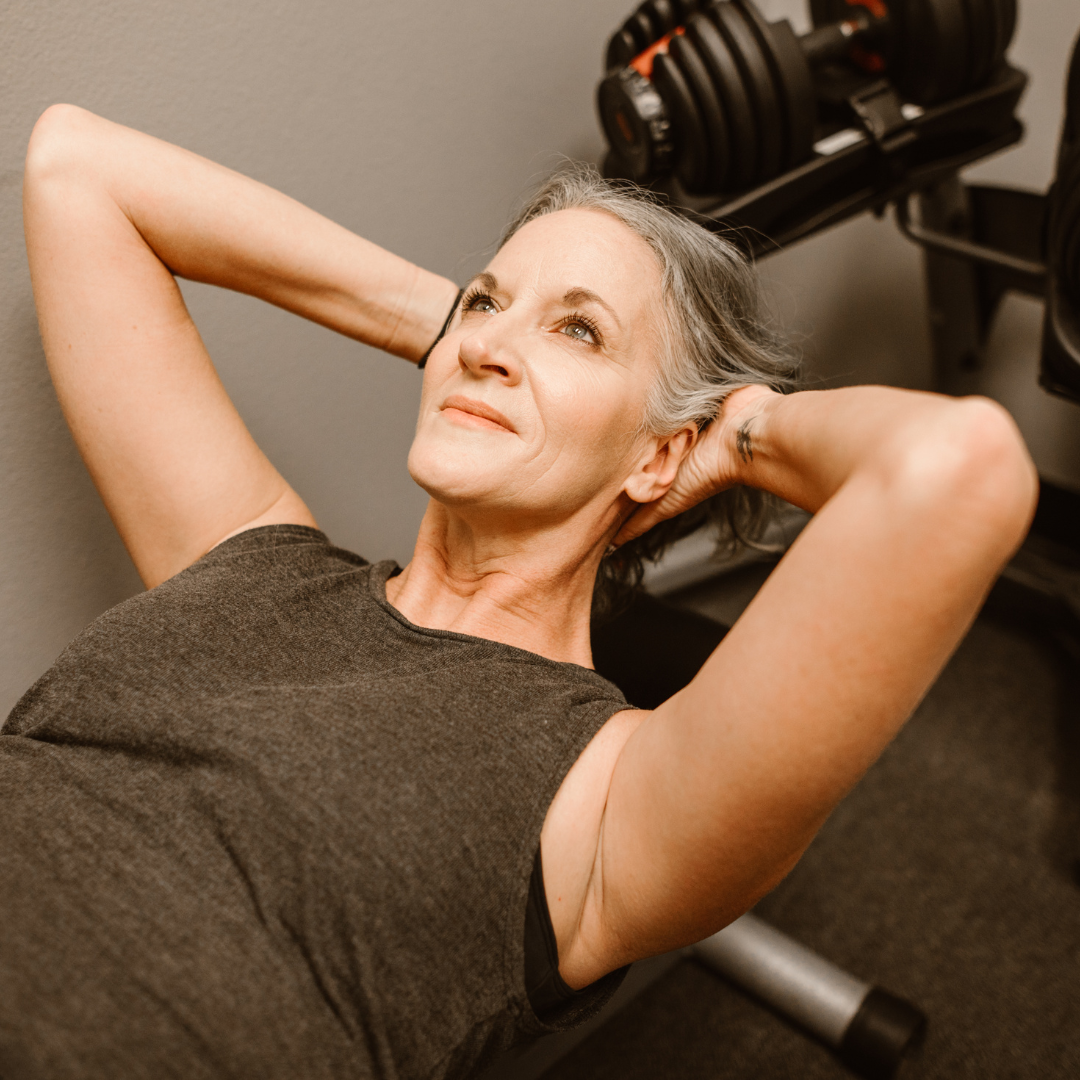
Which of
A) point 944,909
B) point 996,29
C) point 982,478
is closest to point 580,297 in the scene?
point 982,478

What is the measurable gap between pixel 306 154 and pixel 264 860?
101 centimetres

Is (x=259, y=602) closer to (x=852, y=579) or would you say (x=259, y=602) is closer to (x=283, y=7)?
(x=852, y=579)

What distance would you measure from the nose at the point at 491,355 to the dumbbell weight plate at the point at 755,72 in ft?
2.02

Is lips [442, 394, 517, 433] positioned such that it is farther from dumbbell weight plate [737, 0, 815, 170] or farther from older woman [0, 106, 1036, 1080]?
dumbbell weight plate [737, 0, 815, 170]

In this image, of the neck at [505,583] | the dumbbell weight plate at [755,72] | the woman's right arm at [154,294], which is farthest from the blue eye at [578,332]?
the dumbbell weight plate at [755,72]

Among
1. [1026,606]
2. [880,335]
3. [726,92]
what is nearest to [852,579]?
[726,92]

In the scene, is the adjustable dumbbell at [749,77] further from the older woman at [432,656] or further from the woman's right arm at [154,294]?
the woman's right arm at [154,294]

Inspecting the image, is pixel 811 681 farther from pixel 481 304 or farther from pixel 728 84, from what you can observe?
pixel 728 84

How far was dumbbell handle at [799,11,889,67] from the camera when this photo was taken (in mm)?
1376

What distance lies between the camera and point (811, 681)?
62cm

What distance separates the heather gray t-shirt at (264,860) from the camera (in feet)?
2.14

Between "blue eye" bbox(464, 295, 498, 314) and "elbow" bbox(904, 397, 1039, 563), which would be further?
"blue eye" bbox(464, 295, 498, 314)

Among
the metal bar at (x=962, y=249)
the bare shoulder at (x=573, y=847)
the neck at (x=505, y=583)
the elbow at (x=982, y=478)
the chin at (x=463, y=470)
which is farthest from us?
the metal bar at (x=962, y=249)

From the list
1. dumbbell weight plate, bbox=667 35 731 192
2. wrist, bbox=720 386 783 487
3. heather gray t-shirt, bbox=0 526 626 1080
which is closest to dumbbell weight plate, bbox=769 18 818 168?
dumbbell weight plate, bbox=667 35 731 192
